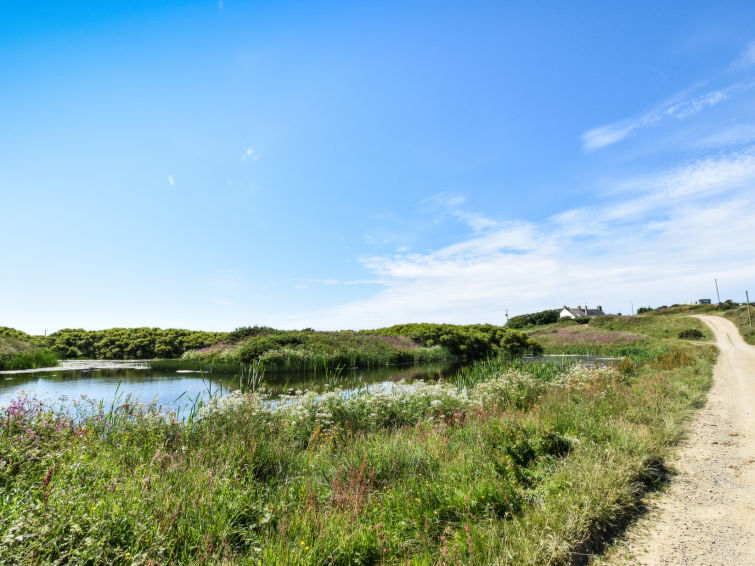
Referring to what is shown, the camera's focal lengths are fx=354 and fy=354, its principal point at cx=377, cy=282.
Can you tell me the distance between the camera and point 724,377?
14.2 meters

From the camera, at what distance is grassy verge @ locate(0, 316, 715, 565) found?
284 centimetres

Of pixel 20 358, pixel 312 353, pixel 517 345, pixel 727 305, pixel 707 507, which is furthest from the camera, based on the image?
pixel 727 305

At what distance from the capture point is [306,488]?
3904 mm

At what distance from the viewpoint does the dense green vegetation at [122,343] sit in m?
32.2

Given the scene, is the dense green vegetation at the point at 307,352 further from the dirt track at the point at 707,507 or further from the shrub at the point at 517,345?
the dirt track at the point at 707,507

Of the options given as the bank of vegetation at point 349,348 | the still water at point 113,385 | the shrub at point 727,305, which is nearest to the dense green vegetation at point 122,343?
the bank of vegetation at point 349,348

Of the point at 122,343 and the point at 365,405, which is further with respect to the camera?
the point at 122,343

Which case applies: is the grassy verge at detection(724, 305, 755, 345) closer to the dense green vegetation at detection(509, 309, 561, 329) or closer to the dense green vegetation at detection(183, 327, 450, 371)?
the dense green vegetation at detection(509, 309, 561, 329)

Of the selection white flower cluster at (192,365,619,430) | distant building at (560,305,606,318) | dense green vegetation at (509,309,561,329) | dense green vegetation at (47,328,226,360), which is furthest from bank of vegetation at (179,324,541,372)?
distant building at (560,305,606,318)

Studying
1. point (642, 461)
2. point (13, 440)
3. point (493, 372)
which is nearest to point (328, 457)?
point (13, 440)

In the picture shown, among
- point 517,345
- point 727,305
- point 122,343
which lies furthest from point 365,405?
point 727,305

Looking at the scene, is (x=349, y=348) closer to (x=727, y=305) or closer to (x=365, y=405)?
(x=365, y=405)

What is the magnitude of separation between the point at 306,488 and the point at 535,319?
7861 centimetres

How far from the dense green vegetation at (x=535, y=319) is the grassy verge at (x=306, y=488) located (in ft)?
232
